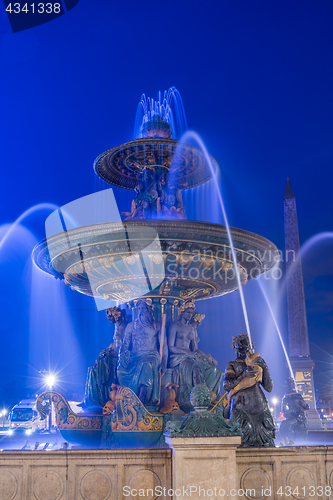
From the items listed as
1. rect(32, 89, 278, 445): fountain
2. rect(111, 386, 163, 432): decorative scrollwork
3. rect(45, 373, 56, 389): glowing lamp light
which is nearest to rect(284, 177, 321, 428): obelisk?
rect(45, 373, 56, 389): glowing lamp light

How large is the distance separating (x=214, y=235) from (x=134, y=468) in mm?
4367

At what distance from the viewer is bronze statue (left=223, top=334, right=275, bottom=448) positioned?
6234mm

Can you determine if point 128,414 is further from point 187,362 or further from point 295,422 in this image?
point 295,422

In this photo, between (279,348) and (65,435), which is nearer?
(65,435)

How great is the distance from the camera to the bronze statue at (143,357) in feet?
29.6

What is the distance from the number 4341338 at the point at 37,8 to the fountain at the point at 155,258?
344 cm

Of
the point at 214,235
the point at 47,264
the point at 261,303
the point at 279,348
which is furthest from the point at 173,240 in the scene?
the point at 279,348

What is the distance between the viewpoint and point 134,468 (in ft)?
16.7

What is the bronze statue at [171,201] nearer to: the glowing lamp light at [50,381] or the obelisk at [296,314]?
the glowing lamp light at [50,381]

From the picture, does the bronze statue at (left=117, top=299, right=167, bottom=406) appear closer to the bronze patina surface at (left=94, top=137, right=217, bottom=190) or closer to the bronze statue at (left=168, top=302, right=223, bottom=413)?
the bronze statue at (left=168, top=302, right=223, bottom=413)

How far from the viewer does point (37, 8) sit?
11141 mm

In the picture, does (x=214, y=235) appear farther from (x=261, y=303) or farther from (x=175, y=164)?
(x=261, y=303)

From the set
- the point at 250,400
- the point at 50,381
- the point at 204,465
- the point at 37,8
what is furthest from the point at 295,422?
the point at 37,8

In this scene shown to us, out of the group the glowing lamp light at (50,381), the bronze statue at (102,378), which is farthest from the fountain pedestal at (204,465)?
the glowing lamp light at (50,381)
